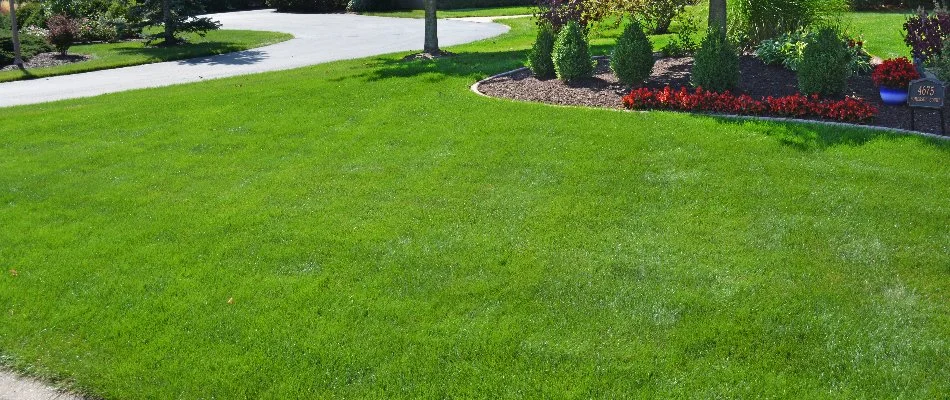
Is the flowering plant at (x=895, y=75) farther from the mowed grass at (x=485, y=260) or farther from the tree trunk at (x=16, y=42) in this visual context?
the tree trunk at (x=16, y=42)

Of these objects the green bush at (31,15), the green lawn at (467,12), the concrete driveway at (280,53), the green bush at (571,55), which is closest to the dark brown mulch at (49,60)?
the concrete driveway at (280,53)

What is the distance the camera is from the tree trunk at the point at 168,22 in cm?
2409

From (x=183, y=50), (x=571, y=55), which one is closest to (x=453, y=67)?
(x=571, y=55)

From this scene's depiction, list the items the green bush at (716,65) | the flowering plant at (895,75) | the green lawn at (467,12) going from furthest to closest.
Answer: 1. the green lawn at (467,12)
2. the green bush at (716,65)
3. the flowering plant at (895,75)

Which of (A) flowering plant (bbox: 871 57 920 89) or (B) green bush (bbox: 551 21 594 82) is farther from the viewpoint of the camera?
(B) green bush (bbox: 551 21 594 82)

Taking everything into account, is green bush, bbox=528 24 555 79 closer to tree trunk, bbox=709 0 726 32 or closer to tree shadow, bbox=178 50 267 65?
tree trunk, bbox=709 0 726 32

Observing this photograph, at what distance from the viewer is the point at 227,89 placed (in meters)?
13.9

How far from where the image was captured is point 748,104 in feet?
Result: 32.5

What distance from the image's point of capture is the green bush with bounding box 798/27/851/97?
395 inches

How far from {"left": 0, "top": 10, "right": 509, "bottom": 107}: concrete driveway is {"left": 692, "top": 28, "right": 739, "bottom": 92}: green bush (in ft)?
33.0

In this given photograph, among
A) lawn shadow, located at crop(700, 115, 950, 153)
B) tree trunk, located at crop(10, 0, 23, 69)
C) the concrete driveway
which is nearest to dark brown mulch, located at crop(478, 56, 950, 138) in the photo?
lawn shadow, located at crop(700, 115, 950, 153)

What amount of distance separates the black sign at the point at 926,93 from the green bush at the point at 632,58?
361cm

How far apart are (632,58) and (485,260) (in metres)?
5.78

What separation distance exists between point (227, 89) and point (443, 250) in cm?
847
